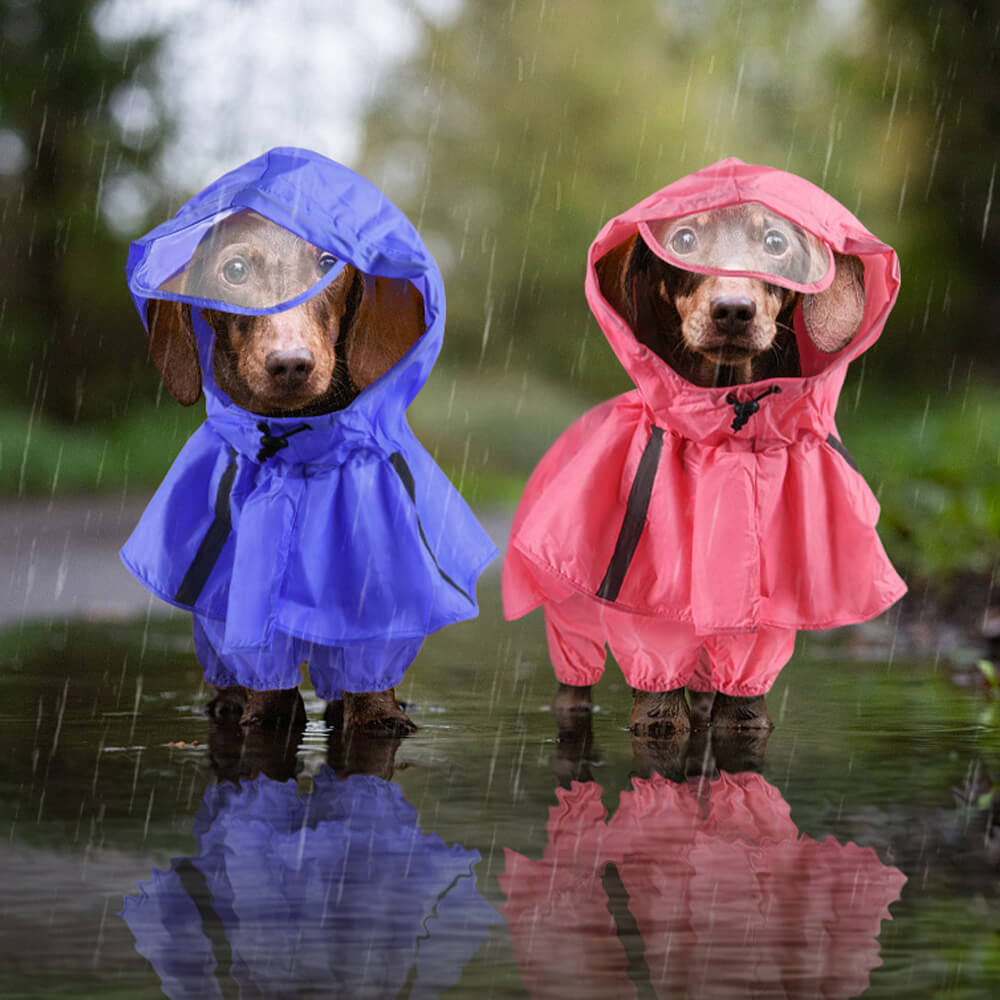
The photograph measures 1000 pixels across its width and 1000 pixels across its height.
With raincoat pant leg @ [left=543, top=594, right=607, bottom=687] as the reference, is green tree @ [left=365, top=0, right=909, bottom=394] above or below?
above

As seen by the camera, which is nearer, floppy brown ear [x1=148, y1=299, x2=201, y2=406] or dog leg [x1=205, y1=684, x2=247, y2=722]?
floppy brown ear [x1=148, y1=299, x2=201, y2=406]

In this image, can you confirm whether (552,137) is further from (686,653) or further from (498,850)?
(498,850)

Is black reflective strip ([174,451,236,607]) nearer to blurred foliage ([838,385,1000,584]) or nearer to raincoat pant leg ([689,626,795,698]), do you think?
raincoat pant leg ([689,626,795,698])

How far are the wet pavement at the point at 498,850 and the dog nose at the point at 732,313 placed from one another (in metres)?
1.40

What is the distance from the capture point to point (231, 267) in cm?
560

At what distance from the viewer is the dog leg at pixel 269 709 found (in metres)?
5.84

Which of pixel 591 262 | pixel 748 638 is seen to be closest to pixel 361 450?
pixel 591 262

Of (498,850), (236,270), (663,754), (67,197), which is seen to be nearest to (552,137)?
(67,197)

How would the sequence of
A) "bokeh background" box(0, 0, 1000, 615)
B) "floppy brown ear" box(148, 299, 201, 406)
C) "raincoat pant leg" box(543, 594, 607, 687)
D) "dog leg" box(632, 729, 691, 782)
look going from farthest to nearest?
"bokeh background" box(0, 0, 1000, 615)
"raincoat pant leg" box(543, 594, 607, 687)
"floppy brown ear" box(148, 299, 201, 406)
"dog leg" box(632, 729, 691, 782)

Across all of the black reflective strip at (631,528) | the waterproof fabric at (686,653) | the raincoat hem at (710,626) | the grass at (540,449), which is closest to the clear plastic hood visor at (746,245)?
the black reflective strip at (631,528)

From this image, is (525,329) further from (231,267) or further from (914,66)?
(231,267)

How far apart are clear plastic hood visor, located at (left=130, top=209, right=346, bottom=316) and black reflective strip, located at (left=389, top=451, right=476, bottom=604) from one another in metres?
0.69

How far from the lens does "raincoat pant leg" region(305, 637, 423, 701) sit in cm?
565

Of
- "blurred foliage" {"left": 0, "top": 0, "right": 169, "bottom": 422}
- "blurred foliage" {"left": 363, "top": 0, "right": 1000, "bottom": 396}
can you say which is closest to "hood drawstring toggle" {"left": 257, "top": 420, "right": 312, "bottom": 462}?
"blurred foliage" {"left": 0, "top": 0, "right": 169, "bottom": 422}
